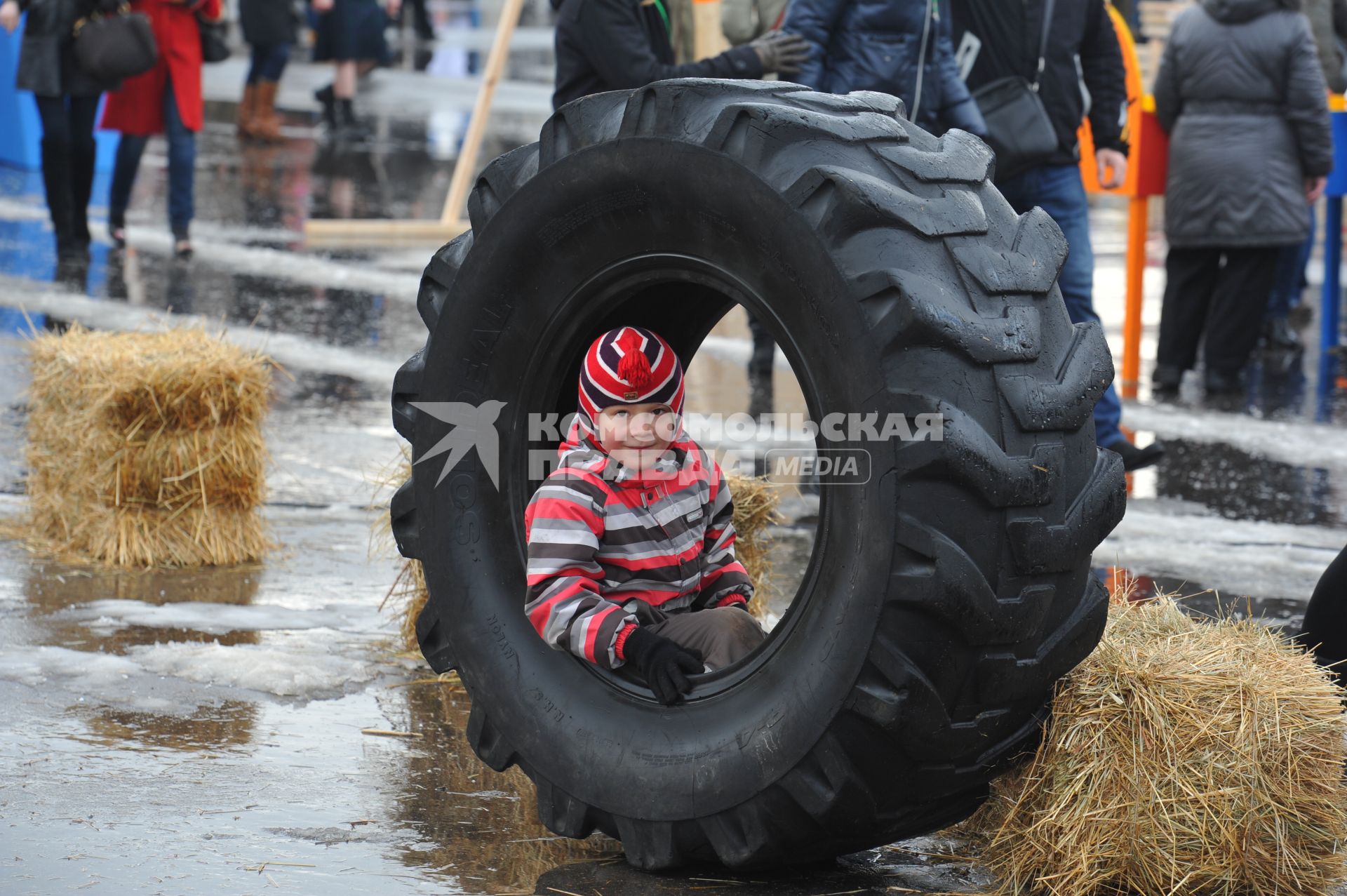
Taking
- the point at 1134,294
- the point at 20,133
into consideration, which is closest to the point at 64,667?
the point at 1134,294

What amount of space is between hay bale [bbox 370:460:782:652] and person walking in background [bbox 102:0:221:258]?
654 centimetres

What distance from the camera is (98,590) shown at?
507cm

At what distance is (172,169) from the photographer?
10672mm

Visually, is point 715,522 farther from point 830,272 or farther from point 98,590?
point 98,590

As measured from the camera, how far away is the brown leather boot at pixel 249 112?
1614cm

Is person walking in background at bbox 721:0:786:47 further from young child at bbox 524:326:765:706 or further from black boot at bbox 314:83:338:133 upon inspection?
black boot at bbox 314:83:338:133

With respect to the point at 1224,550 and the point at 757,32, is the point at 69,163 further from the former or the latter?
the point at 1224,550

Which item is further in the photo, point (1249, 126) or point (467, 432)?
point (1249, 126)

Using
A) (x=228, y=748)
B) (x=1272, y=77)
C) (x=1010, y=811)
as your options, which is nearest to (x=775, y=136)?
(x=1010, y=811)

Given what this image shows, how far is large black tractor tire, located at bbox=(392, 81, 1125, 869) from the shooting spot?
2.97 m

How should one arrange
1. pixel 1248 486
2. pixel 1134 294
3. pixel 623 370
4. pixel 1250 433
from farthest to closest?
pixel 1134 294, pixel 1250 433, pixel 1248 486, pixel 623 370

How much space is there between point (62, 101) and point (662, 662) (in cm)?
862

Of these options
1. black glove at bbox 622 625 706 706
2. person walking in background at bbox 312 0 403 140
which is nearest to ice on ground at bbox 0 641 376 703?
black glove at bbox 622 625 706 706

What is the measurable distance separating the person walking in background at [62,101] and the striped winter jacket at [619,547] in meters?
7.72
